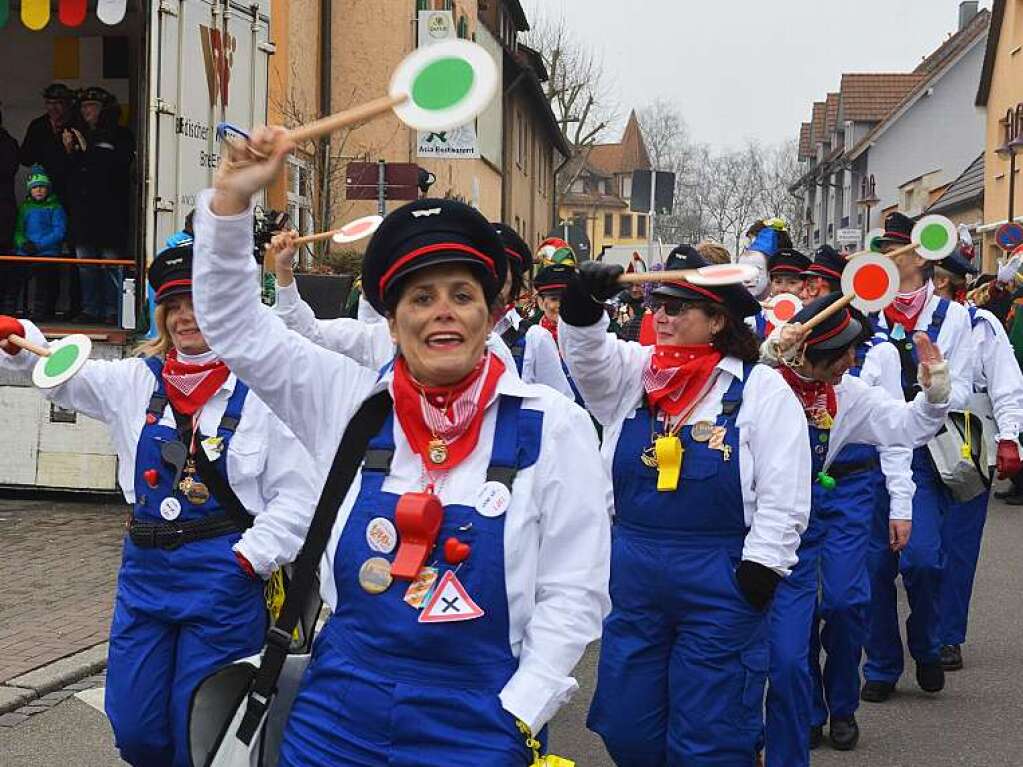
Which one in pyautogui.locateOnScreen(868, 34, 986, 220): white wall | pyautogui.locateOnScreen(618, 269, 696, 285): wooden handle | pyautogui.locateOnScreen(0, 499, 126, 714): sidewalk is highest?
pyautogui.locateOnScreen(868, 34, 986, 220): white wall

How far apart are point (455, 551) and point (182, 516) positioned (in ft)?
6.12

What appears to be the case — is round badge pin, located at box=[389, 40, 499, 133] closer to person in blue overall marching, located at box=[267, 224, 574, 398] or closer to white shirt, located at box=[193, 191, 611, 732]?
white shirt, located at box=[193, 191, 611, 732]

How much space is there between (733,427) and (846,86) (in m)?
68.9

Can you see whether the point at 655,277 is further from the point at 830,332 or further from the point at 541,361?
the point at 541,361

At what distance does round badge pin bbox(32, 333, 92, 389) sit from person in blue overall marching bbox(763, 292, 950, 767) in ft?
7.98

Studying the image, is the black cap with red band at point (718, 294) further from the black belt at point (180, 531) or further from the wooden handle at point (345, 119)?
the wooden handle at point (345, 119)

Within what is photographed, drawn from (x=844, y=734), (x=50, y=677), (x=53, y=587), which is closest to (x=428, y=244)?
(x=844, y=734)

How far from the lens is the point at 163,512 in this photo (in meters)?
4.68

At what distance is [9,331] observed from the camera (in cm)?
504

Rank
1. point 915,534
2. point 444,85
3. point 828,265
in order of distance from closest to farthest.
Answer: point 444,85, point 915,534, point 828,265

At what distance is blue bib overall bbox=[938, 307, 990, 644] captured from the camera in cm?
788

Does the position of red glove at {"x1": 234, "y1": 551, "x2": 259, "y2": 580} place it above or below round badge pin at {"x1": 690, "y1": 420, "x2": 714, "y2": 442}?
below

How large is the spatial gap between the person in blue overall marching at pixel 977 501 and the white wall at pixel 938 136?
44.8m

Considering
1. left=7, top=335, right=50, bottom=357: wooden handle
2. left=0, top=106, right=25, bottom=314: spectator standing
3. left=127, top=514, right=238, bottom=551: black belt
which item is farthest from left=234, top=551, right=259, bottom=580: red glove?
left=0, top=106, right=25, bottom=314: spectator standing
